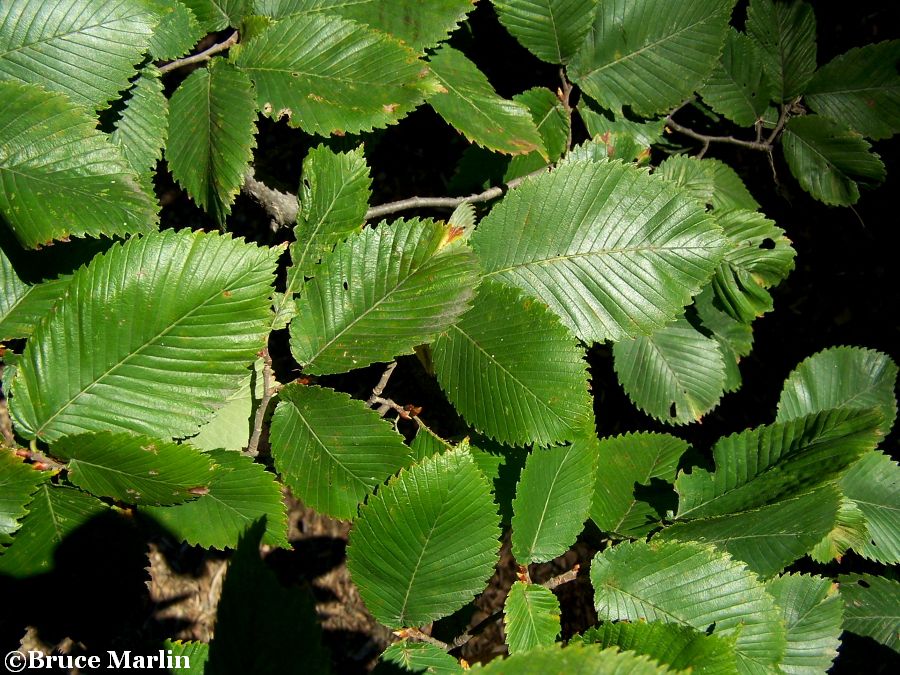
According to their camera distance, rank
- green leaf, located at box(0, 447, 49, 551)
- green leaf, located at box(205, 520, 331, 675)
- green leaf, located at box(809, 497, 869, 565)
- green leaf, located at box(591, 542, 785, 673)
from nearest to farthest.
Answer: green leaf, located at box(205, 520, 331, 675) → green leaf, located at box(0, 447, 49, 551) → green leaf, located at box(591, 542, 785, 673) → green leaf, located at box(809, 497, 869, 565)

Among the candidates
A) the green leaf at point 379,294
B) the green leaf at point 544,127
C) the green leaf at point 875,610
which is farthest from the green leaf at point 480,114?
the green leaf at point 875,610

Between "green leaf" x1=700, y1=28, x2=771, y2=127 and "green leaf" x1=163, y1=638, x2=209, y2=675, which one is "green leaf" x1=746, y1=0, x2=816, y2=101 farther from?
"green leaf" x1=163, y1=638, x2=209, y2=675

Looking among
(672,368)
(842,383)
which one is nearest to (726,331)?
(672,368)

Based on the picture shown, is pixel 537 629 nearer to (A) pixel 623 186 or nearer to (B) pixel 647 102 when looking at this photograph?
(A) pixel 623 186

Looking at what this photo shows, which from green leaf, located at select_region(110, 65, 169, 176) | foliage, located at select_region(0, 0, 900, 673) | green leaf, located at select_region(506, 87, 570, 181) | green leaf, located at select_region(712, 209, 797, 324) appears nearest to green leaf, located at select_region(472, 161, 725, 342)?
foliage, located at select_region(0, 0, 900, 673)

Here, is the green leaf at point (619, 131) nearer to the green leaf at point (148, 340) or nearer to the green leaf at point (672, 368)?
the green leaf at point (672, 368)

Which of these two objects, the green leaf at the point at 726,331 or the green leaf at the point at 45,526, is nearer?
the green leaf at the point at 45,526

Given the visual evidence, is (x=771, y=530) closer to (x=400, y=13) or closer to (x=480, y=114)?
(x=480, y=114)
